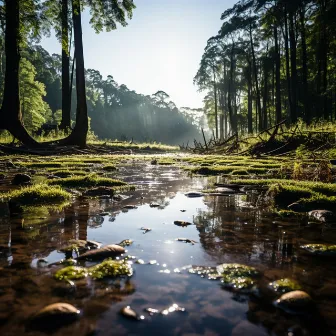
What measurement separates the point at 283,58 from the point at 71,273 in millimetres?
36650

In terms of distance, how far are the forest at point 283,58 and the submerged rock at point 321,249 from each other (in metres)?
14.6

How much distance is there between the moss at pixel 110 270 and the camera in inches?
48.2

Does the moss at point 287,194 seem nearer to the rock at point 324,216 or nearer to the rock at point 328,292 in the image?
the rock at point 324,216

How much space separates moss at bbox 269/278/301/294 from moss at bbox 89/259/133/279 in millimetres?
609

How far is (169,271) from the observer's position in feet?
4.24

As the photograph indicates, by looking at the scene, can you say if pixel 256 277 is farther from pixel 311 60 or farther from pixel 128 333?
pixel 311 60

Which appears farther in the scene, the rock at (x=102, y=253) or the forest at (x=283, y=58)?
the forest at (x=283, y=58)

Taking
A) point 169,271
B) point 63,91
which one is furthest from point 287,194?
point 63,91

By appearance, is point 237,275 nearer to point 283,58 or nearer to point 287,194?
point 287,194

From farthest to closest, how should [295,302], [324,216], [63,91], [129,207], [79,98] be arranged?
[63,91] → [79,98] → [129,207] → [324,216] → [295,302]

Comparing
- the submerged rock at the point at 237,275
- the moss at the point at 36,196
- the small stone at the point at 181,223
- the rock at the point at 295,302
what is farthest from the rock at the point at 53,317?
the moss at the point at 36,196

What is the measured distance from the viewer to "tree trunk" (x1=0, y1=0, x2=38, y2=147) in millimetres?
10133

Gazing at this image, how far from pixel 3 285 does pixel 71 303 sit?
12.6 inches

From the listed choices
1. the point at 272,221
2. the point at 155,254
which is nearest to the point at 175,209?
the point at 272,221
